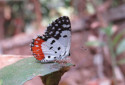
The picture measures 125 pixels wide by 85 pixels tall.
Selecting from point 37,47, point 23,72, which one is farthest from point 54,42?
point 23,72

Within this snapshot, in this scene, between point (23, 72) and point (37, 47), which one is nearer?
point (23, 72)

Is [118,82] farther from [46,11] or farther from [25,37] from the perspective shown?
[46,11]

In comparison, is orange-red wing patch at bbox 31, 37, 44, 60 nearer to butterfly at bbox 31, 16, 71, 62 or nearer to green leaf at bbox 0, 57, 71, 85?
butterfly at bbox 31, 16, 71, 62

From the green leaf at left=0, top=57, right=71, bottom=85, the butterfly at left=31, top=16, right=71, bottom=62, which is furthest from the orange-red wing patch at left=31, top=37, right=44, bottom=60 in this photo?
the green leaf at left=0, top=57, right=71, bottom=85

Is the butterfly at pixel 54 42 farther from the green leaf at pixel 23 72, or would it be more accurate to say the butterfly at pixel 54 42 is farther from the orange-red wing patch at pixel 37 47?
the green leaf at pixel 23 72

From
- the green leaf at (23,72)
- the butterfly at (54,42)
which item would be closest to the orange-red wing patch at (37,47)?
the butterfly at (54,42)

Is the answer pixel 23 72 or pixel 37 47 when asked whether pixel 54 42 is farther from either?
pixel 23 72
